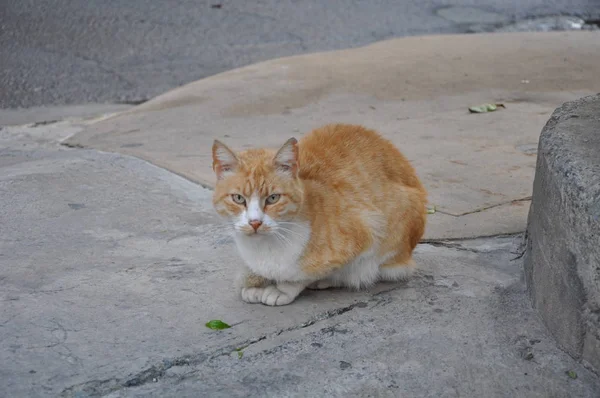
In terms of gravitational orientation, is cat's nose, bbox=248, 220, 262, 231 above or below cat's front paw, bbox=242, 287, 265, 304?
above

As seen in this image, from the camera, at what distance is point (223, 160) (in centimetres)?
323

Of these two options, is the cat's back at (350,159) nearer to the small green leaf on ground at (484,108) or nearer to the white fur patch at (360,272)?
the white fur patch at (360,272)

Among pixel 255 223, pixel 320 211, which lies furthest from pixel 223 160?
pixel 320 211

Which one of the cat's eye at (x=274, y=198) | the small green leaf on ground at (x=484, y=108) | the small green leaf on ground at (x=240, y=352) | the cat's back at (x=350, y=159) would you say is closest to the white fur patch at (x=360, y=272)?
the cat's back at (x=350, y=159)

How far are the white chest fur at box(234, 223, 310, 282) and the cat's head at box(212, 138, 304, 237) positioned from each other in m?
0.05

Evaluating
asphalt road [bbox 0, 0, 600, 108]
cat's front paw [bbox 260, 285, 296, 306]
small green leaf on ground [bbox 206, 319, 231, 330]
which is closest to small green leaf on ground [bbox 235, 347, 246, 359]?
small green leaf on ground [bbox 206, 319, 231, 330]

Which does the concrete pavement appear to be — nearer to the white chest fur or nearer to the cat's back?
the white chest fur

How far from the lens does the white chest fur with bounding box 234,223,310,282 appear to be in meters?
3.23

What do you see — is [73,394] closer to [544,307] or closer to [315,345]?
[315,345]

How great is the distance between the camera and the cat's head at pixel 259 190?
3.12 meters

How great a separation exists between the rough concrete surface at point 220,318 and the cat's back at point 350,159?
452 millimetres

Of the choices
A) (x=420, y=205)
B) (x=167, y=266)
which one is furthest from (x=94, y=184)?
(x=420, y=205)

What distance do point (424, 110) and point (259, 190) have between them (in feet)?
11.2

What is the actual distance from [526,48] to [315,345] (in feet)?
18.6
